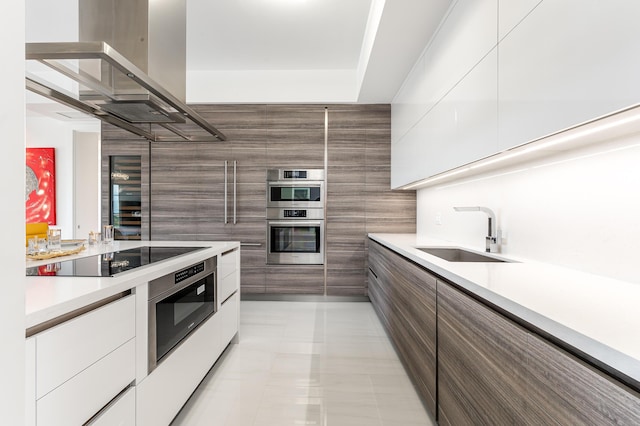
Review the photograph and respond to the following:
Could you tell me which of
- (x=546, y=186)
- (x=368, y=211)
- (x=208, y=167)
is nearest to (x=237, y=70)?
(x=208, y=167)

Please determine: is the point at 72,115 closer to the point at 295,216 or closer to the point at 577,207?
the point at 295,216

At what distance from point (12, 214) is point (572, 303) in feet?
4.13

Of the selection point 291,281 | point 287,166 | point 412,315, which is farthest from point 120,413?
point 287,166

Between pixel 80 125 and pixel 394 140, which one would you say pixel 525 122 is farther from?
pixel 80 125

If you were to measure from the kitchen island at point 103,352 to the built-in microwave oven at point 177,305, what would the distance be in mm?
14

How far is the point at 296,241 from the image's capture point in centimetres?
421

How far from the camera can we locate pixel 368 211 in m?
4.20

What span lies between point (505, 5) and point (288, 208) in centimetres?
315

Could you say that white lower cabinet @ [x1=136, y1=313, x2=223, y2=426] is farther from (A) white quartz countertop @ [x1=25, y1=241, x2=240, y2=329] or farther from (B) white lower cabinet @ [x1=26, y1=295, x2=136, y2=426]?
(A) white quartz countertop @ [x1=25, y1=241, x2=240, y2=329]

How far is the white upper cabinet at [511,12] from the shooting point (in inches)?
49.4

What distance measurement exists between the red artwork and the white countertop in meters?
6.06

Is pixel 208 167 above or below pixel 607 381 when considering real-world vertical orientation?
above

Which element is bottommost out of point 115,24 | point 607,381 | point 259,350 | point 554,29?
point 259,350

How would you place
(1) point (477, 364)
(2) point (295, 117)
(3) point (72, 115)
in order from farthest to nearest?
(3) point (72, 115) → (2) point (295, 117) → (1) point (477, 364)
